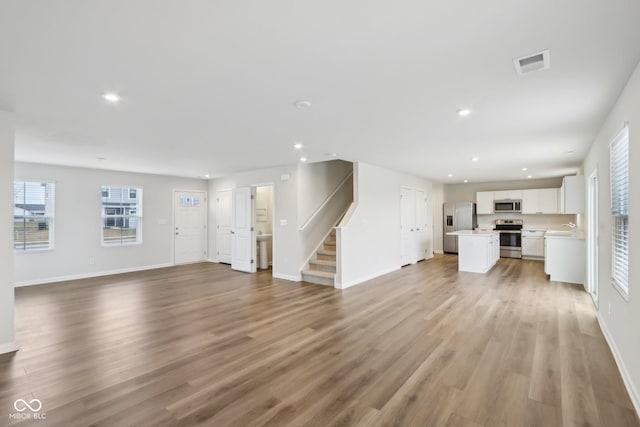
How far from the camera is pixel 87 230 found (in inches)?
271

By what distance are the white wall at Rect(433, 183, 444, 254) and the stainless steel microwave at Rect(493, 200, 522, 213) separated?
1.71 m

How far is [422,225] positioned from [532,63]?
7.28 metres

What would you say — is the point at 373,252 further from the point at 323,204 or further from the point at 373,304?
the point at 373,304

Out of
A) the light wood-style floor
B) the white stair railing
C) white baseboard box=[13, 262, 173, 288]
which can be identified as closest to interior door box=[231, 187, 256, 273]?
the white stair railing

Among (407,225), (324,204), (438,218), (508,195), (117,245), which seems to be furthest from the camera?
(438,218)

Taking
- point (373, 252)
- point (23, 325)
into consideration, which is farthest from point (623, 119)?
point (23, 325)

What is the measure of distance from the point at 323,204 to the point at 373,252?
159 cm

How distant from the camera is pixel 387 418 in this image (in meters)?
2.06

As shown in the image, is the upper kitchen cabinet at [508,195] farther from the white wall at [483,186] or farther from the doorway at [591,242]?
the doorway at [591,242]

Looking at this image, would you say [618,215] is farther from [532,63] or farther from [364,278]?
[364,278]

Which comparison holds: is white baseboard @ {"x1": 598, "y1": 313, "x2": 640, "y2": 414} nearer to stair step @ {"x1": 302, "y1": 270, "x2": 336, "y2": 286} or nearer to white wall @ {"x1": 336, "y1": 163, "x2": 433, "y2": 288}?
white wall @ {"x1": 336, "y1": 163, "x2": 433, "y2": 288}

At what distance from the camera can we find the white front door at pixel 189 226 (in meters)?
8.52

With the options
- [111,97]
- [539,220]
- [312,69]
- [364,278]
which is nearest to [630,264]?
[312,69]

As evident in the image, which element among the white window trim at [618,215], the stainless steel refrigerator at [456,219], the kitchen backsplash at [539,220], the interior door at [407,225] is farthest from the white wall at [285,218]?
the kitchen backsplash at [539,220]
